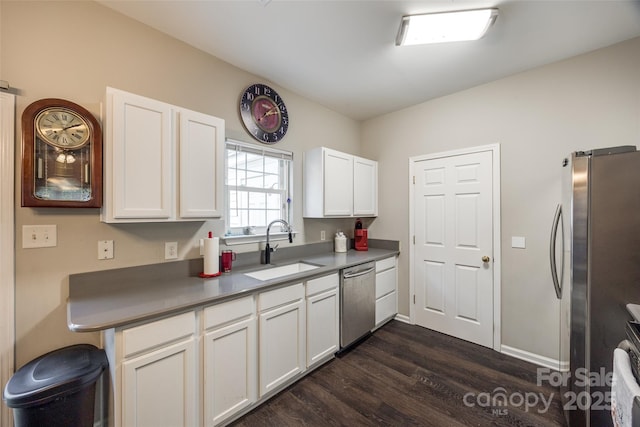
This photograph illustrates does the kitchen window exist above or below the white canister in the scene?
above

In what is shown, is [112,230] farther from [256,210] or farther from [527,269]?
[527,269]

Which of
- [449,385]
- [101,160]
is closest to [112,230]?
[101,160]

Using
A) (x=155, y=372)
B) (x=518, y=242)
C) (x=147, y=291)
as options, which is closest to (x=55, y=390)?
(x=155, y=372)

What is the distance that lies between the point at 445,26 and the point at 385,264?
2357mm

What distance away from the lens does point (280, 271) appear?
253cm

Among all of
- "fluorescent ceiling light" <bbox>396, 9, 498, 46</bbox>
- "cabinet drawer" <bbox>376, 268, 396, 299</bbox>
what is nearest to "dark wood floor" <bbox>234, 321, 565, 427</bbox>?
"cabinet drawer" <bbox>376, 268, 396, 299</bbox>

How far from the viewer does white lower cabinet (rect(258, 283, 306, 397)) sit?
178 cm

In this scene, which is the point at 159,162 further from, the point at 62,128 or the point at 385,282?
the point at 385,282

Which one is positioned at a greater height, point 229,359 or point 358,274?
point 358,274

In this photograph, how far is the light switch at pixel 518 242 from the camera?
2.41m

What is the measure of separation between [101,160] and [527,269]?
3.58 metres

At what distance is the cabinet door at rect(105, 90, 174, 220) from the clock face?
207mm

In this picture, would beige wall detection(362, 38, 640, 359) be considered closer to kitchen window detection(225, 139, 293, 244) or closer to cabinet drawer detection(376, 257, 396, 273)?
cabinet drawer detection(376, 257, 396, 273)

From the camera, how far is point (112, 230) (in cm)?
168
